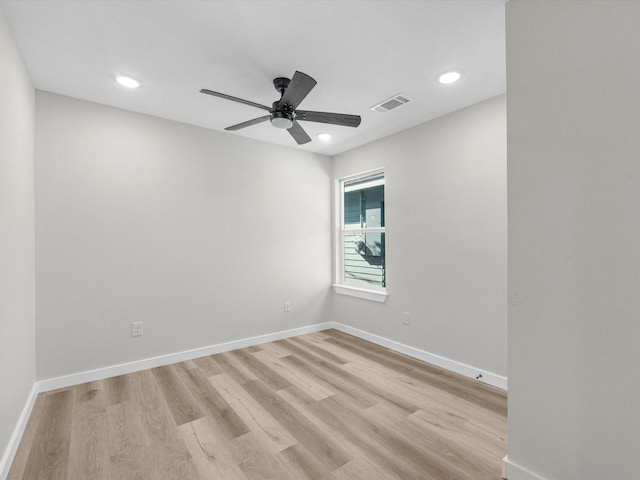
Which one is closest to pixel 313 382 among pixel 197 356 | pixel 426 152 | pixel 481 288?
pixel 197 356


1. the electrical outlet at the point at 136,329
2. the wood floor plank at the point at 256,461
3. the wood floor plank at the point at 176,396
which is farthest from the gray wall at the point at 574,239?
the electrical outlet at the point at 136,329

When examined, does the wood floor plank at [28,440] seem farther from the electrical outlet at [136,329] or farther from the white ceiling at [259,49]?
→ the white ceiling at [259,49]

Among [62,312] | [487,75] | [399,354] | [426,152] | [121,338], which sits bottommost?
[399,354]

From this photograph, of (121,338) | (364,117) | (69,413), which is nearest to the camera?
(69,413)

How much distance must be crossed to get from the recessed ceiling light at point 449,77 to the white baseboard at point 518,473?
2489mm

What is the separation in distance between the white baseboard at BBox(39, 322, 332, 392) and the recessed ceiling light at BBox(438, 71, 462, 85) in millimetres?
3205

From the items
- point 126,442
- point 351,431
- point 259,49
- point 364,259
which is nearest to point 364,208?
point 364,259

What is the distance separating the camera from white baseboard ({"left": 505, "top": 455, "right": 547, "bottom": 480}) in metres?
1.49

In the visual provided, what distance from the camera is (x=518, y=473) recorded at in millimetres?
1531

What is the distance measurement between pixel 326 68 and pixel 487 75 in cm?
122

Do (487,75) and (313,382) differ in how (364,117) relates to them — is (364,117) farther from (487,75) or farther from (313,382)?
(313,382)

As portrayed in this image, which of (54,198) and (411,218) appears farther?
(411,218)

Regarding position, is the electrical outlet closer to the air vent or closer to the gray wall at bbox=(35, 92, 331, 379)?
the gray wall at bbox=(35, 92, 331, 379)

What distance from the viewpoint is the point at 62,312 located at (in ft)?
8.46
